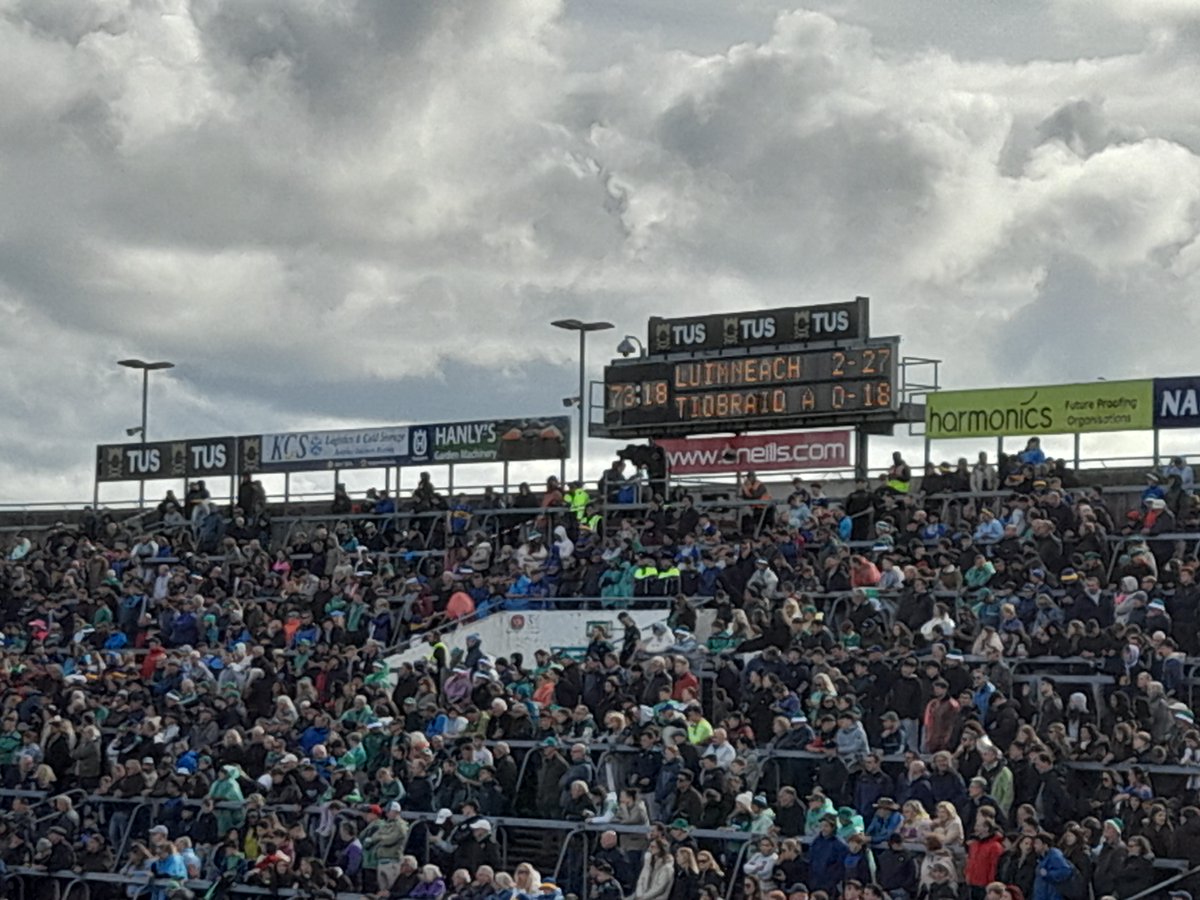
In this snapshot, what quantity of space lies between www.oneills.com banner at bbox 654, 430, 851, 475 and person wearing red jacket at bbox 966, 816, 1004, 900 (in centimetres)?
1780

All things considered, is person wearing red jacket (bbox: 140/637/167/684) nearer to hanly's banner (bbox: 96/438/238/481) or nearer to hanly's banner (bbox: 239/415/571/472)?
hanly's banner (bbox: 239/415/571/472)

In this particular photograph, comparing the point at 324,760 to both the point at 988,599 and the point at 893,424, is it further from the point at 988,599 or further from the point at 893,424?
the point at 893,424

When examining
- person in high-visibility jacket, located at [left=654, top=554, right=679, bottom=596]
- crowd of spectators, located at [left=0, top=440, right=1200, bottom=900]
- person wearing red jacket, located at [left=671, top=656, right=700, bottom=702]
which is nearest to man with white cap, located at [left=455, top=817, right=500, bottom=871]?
crowd of spectators, located at [left=0, top=440, right=1200, bottom=900]

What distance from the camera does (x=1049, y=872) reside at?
20.5 m

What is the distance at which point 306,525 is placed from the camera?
40.7 meters

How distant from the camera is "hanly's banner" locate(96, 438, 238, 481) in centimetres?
4775

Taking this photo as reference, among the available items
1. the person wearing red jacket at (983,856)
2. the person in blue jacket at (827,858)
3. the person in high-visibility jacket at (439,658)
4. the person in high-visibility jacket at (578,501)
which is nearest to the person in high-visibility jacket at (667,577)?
the person in high-visibility jacket at (439,658)

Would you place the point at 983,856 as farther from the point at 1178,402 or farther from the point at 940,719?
the point at 1178,402

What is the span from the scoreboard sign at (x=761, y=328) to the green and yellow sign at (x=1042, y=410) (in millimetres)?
1840

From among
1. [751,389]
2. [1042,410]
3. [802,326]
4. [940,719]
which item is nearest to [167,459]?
[751,389]

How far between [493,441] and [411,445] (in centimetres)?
204

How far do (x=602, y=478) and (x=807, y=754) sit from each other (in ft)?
42.7

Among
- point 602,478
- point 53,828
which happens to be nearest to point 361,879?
point 53,828

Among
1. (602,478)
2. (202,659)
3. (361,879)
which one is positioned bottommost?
(361,879)
